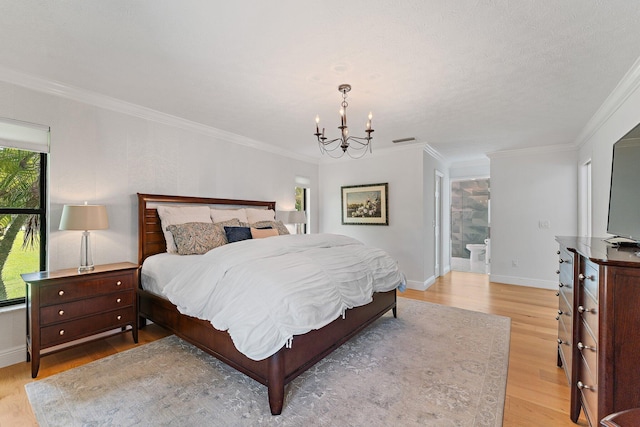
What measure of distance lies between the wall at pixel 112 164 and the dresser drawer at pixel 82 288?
0.46 meters

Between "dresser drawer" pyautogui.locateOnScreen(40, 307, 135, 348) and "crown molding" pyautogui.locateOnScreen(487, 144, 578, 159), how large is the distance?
6067mm

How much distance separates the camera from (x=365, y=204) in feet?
17.9

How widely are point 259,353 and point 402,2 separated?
2.21 m

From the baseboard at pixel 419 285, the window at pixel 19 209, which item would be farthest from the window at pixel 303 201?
the window at pixel 19 209

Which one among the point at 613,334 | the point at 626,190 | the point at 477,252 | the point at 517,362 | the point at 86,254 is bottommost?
the point at 517,362

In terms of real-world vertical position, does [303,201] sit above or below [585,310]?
above

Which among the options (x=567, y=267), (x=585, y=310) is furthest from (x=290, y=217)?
(x=585, y=310)

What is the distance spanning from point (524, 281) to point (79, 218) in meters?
6.37

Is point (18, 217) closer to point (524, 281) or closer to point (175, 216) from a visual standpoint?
point (175, 216)

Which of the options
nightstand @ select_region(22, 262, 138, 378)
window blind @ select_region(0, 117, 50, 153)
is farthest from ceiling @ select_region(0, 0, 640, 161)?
nightstand @ select_region(22, 262, 138, 378)

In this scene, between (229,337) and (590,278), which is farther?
(229,337)

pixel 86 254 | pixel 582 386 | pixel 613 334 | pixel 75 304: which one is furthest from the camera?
pixel 86 254

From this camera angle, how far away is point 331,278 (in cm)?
230

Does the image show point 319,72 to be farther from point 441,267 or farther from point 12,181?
point 441,267
